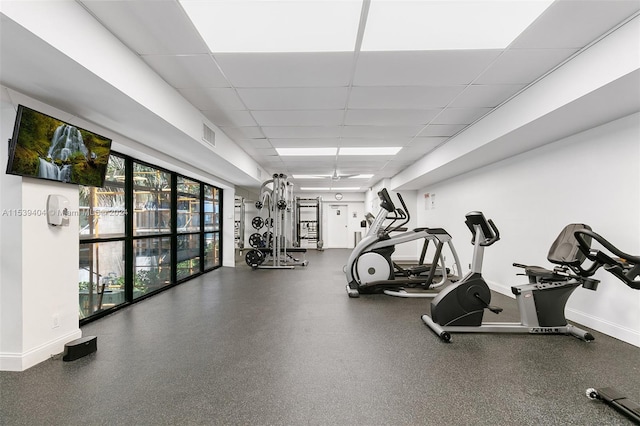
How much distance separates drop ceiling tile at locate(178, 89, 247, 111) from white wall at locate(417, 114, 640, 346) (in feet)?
13.0

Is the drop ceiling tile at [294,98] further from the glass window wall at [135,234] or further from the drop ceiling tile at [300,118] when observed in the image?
the glass window wall at [135,234]

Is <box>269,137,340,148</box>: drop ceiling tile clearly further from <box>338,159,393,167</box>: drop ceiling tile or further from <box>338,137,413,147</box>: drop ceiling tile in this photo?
<box>338,159,393,167</box>: drop ceiling tile

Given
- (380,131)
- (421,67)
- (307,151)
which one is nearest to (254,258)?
(307,151)

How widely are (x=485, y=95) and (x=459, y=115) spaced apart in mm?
596

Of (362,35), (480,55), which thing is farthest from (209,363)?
(480,55)

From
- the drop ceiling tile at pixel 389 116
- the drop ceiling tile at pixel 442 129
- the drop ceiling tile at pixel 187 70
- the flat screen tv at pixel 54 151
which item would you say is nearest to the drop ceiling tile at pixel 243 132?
the drop ceiling tile at pixel 187 70

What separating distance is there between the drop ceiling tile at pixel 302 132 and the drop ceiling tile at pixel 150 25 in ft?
6.49

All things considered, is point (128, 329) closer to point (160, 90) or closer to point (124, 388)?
point (124, 388)

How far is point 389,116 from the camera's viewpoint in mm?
3719

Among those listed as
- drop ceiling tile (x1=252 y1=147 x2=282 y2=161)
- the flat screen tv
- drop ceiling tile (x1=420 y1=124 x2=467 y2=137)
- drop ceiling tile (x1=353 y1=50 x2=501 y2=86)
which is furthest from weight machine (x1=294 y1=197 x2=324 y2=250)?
the flat screen tv

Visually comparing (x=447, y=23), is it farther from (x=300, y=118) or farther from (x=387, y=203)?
(x=387, y=203)

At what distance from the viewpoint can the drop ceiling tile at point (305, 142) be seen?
4789 millimetres

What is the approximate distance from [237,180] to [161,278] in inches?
103

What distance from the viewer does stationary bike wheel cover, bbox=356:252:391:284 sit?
4566 mm
